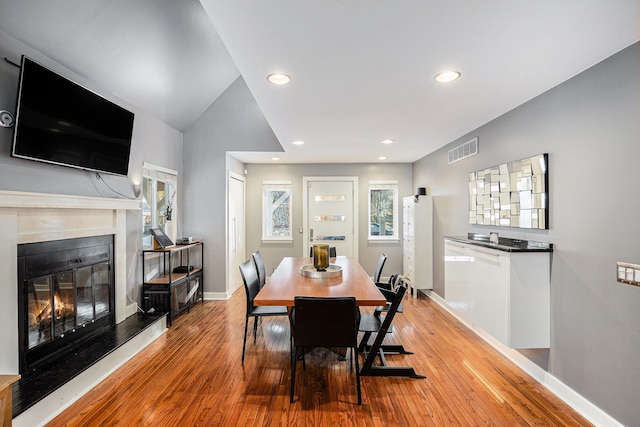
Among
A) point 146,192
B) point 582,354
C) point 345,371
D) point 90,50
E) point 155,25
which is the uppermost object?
point 155,25

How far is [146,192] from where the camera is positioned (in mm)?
4047

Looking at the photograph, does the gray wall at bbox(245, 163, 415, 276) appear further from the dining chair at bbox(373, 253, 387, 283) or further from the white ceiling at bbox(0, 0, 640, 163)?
the dining chair at bbox(373, 253, 387, 283)

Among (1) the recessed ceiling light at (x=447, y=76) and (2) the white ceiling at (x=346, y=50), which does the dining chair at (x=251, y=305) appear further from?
(1) the recessed ceiling light at (x=447, y=76)

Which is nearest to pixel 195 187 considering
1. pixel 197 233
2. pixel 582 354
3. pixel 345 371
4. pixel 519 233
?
pixel 197 233

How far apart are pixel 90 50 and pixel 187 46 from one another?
3.43 feet

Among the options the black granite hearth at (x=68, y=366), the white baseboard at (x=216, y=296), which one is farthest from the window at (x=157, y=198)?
the black granite hearth at (x=68, y=366)

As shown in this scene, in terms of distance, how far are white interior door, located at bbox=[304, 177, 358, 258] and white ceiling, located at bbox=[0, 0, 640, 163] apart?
80.2 inches

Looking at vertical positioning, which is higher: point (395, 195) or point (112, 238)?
point (395, 195)

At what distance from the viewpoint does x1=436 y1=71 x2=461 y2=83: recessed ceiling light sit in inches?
87.3

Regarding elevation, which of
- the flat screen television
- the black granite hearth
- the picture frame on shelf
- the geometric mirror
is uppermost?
the flat screen television

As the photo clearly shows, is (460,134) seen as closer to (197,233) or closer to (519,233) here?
(519,233)

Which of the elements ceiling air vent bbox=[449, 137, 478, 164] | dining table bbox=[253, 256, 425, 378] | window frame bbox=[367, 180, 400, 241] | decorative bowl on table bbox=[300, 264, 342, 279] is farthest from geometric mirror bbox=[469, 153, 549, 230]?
window frame bbox=[367, 180, 400, 241]

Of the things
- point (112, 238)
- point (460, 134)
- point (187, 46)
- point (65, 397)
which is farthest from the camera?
point (460, 134)

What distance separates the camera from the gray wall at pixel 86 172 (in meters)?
2.22
